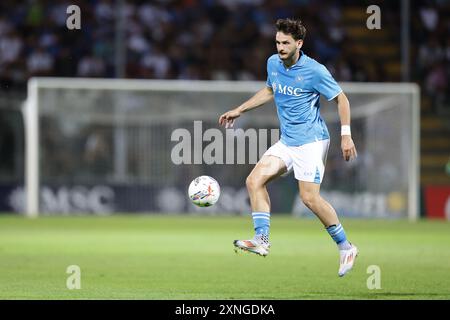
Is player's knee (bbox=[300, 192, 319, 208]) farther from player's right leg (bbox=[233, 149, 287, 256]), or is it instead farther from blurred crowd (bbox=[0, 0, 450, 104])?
blurred crowd (bbox=[0, 0, 450, 104])

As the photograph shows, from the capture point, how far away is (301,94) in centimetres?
954

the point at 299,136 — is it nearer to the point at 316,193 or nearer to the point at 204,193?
the point at 316,193

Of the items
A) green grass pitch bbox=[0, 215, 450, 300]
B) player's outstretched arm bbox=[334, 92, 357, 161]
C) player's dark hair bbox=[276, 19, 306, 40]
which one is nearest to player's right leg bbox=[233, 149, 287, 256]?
green grass pitch bbox=[0, 215, 450, 300]

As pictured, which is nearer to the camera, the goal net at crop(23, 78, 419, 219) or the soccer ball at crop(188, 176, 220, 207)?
the soccer ball at crop(188, 176, 220, 207)

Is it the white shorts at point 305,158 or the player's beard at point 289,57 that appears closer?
the player's beard at point 289,57

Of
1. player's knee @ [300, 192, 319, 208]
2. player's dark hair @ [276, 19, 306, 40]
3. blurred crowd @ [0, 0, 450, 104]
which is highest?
blurred crowd @ [0, 0, 450, 104]

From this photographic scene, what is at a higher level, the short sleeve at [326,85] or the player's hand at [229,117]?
the short sleeve at [326,85]

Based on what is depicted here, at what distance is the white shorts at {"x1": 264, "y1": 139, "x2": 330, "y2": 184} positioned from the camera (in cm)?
951

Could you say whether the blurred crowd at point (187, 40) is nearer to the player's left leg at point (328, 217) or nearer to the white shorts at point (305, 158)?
the white shorts at point (305, 158)

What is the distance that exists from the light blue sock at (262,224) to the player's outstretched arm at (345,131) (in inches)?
39.8

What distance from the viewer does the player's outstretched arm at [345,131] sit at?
29.3ft

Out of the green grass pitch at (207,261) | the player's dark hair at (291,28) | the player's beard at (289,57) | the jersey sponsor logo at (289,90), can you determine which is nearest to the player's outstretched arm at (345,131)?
the jersey sponsor logo at (289,90)

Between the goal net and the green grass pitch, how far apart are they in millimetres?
2164
